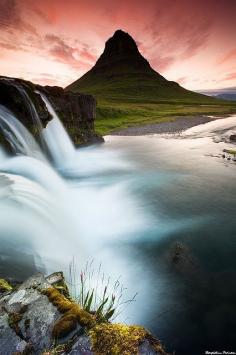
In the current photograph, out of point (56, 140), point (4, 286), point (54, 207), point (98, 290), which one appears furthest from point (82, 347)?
point (56, 140)

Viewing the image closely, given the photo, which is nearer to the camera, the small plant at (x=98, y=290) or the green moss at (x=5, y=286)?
the green moss at (x=5, y=286)

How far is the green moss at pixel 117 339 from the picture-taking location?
3775mm

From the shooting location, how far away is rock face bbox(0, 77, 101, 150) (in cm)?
2192

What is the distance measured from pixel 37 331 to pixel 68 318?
453 millimetres

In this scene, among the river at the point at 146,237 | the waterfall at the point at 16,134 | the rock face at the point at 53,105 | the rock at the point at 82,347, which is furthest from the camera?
the rock face at the point at 53,105

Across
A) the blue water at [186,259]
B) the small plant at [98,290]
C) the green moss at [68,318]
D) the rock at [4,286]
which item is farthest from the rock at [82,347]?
the blue water at [186,259]

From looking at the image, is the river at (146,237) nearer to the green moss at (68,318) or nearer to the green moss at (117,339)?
the green moss at (68,318)

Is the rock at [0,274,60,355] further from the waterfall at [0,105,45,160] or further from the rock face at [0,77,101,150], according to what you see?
the rock face at [0,77,101,150]

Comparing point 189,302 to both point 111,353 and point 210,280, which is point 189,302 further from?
point 111,353

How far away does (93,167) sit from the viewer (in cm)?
2630

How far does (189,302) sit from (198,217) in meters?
6.46

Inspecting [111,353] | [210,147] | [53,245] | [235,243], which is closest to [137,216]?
[235,243]

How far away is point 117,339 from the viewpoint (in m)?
3.91

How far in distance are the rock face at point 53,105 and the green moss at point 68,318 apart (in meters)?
19.8
